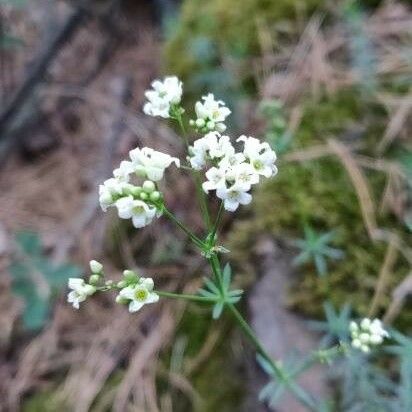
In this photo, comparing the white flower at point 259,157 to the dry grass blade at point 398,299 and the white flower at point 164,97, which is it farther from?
the dry grass blade at point 398,299

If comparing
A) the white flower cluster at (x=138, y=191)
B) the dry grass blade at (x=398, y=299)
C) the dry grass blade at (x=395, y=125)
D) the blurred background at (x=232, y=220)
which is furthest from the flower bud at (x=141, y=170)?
the dry grass blade at (x=395, y=125)

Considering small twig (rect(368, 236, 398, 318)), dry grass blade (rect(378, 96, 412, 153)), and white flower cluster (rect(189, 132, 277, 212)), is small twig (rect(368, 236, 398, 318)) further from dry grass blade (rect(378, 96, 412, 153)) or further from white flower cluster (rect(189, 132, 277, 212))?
white flower cluster (rect(189, 132, 277, 212))

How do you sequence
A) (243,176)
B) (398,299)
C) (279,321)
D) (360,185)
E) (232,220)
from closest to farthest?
(243,176), (398,299), (279,321), (360,185), (232,220)

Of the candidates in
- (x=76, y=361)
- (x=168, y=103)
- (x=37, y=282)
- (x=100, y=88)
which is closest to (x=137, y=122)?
(x=100, y=88)

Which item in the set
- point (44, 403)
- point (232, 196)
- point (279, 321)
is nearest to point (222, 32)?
point (279, 321)

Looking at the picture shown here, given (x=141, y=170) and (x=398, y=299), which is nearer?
(x=141, y=170)

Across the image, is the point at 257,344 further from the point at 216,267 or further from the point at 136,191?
the point at 136,191

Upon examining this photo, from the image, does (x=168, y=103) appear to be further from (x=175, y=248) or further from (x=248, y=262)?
(x=175, y=248)
